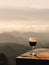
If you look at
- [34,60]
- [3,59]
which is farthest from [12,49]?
[34,60]

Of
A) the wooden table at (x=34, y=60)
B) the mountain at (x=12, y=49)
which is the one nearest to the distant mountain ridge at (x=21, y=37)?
the mountain at (x=12, y=49)

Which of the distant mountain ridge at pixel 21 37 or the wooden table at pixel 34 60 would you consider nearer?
the wooden table at pixel 34 60

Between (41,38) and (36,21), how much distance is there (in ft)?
1.00

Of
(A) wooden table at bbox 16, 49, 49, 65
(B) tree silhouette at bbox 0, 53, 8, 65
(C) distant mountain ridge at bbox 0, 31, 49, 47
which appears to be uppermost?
(C) distant mountain ridge at bbox 0, 31, 49, 47

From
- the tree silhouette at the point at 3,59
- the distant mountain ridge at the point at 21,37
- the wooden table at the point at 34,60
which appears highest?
the distant mountain ridge at the point at 21,37

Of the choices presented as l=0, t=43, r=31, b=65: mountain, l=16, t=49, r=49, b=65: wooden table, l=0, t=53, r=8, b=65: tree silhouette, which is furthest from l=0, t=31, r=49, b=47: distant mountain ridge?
l=16, t=49, r=49, b=65: wooden table

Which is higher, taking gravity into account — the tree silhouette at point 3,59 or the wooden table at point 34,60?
the wooden table at point 34,60

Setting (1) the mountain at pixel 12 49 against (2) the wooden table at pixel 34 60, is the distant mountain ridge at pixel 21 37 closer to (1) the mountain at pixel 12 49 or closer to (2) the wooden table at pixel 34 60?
(1) the mountain at pixel 12 49

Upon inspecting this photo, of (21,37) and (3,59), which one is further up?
(21,37)

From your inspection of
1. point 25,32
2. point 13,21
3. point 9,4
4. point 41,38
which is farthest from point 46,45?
point 9,4

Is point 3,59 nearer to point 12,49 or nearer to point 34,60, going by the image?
point 12,49

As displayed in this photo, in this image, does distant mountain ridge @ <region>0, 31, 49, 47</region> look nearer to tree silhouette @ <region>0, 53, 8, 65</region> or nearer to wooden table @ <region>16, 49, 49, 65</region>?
tree silhouette @ <region>0, 53, 8, 65</region>

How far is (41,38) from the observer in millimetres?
3299

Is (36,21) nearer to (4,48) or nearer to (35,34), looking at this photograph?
(35,34)
